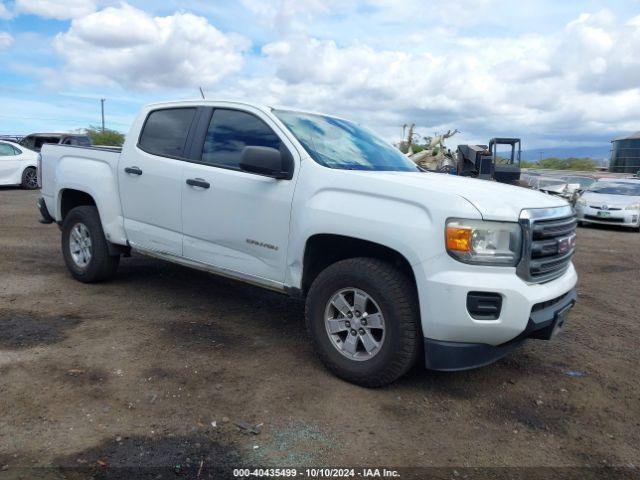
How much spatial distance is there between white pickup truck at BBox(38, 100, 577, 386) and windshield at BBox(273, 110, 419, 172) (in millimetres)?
Result: 17

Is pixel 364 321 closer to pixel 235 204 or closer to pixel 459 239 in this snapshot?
pixel 459 239

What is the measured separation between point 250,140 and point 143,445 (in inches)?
95.8

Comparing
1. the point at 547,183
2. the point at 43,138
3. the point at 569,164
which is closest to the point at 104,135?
the point at 43,138

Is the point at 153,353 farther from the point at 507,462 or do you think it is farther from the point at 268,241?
the point at 507,462

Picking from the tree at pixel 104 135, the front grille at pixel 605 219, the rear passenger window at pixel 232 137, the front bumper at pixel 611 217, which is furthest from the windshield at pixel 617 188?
the tree at pixel 104 135

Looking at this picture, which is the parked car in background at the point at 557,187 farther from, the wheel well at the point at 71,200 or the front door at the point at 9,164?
the front door at the point at 9,164

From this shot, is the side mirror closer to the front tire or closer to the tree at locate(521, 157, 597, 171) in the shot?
the front tire

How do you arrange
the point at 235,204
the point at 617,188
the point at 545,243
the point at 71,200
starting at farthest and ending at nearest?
1. the point at 617,188
2. the point at 71,200
3. the point at 235,204
4. the point at 545,243

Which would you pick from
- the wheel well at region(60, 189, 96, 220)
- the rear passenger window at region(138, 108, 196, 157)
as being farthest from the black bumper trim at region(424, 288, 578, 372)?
the wheel well at region(60, 189, 96, 220)

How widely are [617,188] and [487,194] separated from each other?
14314 millimetres

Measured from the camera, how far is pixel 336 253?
4.05 meters

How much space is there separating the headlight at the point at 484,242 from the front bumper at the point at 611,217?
41.1ft

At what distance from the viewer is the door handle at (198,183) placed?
448 cm

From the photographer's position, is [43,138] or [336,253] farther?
[43,138]
